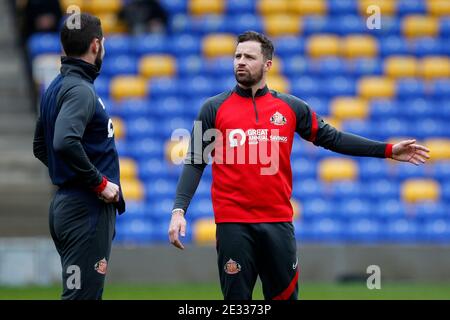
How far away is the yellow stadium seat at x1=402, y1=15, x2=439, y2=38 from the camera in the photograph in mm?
18172

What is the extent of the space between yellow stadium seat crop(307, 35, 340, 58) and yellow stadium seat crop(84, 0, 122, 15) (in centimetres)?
330

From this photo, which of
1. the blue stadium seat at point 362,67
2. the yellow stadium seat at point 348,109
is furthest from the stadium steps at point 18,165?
the blue stadium seat at point 362,67

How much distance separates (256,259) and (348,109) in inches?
413

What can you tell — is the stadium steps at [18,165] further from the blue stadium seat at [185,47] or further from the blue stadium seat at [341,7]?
the blue stadium seat at [341,7]

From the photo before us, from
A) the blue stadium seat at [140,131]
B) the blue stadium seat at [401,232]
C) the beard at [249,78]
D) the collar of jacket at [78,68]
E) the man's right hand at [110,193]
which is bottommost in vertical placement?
the blue stadium seat at [401,232]

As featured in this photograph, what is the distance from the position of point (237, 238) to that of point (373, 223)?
9.02m

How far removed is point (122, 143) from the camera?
15.6 meters

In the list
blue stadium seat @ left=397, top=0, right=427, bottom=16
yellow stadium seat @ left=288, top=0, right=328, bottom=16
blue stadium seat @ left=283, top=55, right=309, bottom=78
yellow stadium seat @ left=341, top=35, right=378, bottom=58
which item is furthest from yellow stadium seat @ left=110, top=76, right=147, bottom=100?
blue stadium seat @ left=397, top=0, right=427, bottom=16

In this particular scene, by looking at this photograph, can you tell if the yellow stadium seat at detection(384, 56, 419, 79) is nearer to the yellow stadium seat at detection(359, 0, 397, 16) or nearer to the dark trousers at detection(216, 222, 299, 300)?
the yellow stadium seat at detection(359, 0, 397, 16)

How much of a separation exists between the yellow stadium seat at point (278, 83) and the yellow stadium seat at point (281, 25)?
47.1 inches

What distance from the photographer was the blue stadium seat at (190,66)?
16.8 meters

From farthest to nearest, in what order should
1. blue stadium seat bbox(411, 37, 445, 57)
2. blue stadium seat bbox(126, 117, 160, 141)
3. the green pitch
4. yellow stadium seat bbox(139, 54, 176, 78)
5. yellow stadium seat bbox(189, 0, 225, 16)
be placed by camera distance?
yellow stadium seat bbox(189, 0, 225, 16), blue stadium seat bbox(411, 37, 445, 57), yellow stadium seat bbox(139, 54, 176, 78), blue stadium seat bbox(126, 117, 160, 141), the green pitch

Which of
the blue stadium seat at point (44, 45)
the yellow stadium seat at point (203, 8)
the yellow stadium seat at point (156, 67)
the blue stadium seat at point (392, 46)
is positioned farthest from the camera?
the yellow stadium seat at point (203, 8)

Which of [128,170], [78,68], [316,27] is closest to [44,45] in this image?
[128,170]
